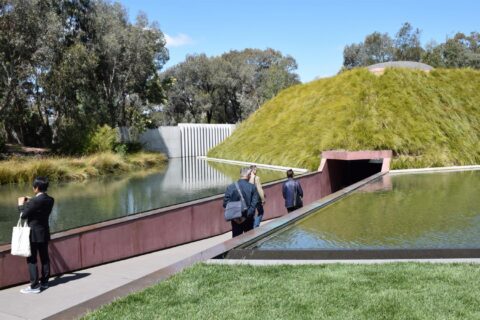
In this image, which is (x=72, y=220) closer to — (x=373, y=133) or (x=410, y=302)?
(x=410, y=302)

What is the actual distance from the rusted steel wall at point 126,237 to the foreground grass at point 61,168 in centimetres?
822

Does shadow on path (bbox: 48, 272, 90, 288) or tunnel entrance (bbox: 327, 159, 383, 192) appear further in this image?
tunnel entrance (bbox: 327, 159, 383, 192)

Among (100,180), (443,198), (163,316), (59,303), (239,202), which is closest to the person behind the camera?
(163,316)

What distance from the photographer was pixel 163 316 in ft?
12.1

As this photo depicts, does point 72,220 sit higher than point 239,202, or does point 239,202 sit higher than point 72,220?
point 239,202

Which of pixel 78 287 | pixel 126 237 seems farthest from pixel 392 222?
pixel 78 287

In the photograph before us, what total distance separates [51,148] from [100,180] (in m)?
8.57

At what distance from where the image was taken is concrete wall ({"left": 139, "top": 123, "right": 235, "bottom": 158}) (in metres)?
30.2

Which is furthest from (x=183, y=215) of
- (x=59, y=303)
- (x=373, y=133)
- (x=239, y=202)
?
(x=373, y=133)

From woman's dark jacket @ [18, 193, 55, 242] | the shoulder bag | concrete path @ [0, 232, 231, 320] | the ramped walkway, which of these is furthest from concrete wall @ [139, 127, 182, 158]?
woman's dark jacket @ [18, 193, 55, 242]

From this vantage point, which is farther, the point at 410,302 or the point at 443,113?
the point at 443,113

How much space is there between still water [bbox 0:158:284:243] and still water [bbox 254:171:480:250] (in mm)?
3652

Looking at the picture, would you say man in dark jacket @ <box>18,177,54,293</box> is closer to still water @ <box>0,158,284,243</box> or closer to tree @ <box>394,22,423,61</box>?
still water @ <box>0,158,284,243</box>

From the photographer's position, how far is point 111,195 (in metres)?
12.3
